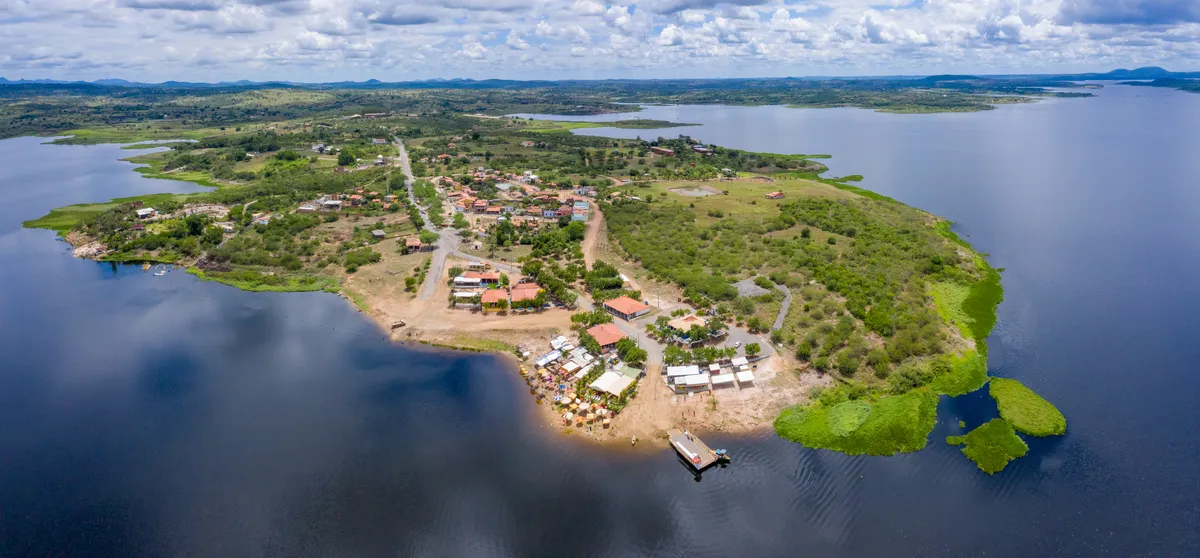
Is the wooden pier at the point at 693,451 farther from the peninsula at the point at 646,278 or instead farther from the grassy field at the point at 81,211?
the grassy field at the point at 81,211

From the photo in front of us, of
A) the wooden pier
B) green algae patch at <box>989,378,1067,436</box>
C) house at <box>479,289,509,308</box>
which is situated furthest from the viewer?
house at <box>479,289,509,308</box>

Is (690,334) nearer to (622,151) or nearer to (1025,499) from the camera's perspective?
(1025,499)

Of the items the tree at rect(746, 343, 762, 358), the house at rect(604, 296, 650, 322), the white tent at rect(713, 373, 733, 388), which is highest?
the house at rect(604, 296, 650, 322)

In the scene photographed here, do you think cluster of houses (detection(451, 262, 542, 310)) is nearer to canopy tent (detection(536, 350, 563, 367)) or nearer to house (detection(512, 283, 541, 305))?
house (detection(512, 283, 541, 305))

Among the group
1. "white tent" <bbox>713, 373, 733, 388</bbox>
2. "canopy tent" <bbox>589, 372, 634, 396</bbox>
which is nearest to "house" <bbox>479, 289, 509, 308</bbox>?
"canopy tent" <bbox>589, 372, 634, 396</bbox>

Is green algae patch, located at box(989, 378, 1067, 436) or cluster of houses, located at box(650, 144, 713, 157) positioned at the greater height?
cluster of houses, located at box(650, 144, 713, 157)

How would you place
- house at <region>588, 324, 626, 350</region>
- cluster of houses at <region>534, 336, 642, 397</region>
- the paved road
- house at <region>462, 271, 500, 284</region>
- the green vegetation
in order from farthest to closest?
the green vegetation < house at <region>462, 271, 500, 284</region> < the paved road < house at <region>588, 324, 626, 350</region> < cluster of houses at <region>534, 336, 642, 397</region>

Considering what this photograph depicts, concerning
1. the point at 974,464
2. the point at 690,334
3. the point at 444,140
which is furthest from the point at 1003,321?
the point at 444,140

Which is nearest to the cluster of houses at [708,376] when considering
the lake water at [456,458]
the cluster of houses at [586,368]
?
the cluster of houses at [586,368]
